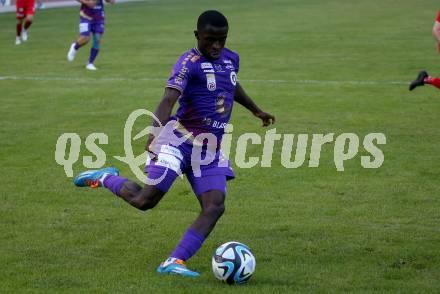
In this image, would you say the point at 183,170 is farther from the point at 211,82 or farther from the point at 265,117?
the point at 265,117

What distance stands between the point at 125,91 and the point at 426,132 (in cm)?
649

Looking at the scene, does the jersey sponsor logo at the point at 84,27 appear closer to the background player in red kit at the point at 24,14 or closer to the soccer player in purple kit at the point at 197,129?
the background player in red kit at the point at 24,14

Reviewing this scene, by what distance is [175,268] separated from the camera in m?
7.31

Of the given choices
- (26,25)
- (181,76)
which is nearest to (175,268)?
(181,76)

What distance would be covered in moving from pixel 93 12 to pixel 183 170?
1442 centimetres

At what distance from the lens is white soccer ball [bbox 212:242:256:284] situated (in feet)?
23.3

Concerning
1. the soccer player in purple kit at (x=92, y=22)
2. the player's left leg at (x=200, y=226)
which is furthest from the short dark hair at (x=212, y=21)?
the soccer player in purple kit at (x=92, y=22)

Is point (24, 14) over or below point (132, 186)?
over

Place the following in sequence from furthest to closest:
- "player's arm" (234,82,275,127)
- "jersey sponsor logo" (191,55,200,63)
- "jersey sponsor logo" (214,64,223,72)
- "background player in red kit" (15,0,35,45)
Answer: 1. "background player in red kit" (15,0,35,45)
2. "player's arm" (234,82,275,127)
3. "jersey sponsor logo" (214,64,223,72)
4. "jersey sponsor logo" (191,55,200,63)

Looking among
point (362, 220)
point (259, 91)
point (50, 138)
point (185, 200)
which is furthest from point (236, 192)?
point (259, 91)

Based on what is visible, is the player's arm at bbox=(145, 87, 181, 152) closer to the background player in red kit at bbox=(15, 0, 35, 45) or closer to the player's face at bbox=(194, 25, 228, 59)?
the player's face at bbox=(194, 25, 228, 59)

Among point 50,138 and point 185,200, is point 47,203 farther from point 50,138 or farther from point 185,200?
point 50,138

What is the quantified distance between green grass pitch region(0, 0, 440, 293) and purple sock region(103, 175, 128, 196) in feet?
1.87

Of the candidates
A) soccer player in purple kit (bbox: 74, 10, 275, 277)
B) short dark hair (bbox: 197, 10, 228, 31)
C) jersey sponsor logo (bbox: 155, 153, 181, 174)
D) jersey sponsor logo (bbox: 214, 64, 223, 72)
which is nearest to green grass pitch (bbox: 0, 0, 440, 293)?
soccer player in purple kit (bbox: 74, 10, 275, 277)
